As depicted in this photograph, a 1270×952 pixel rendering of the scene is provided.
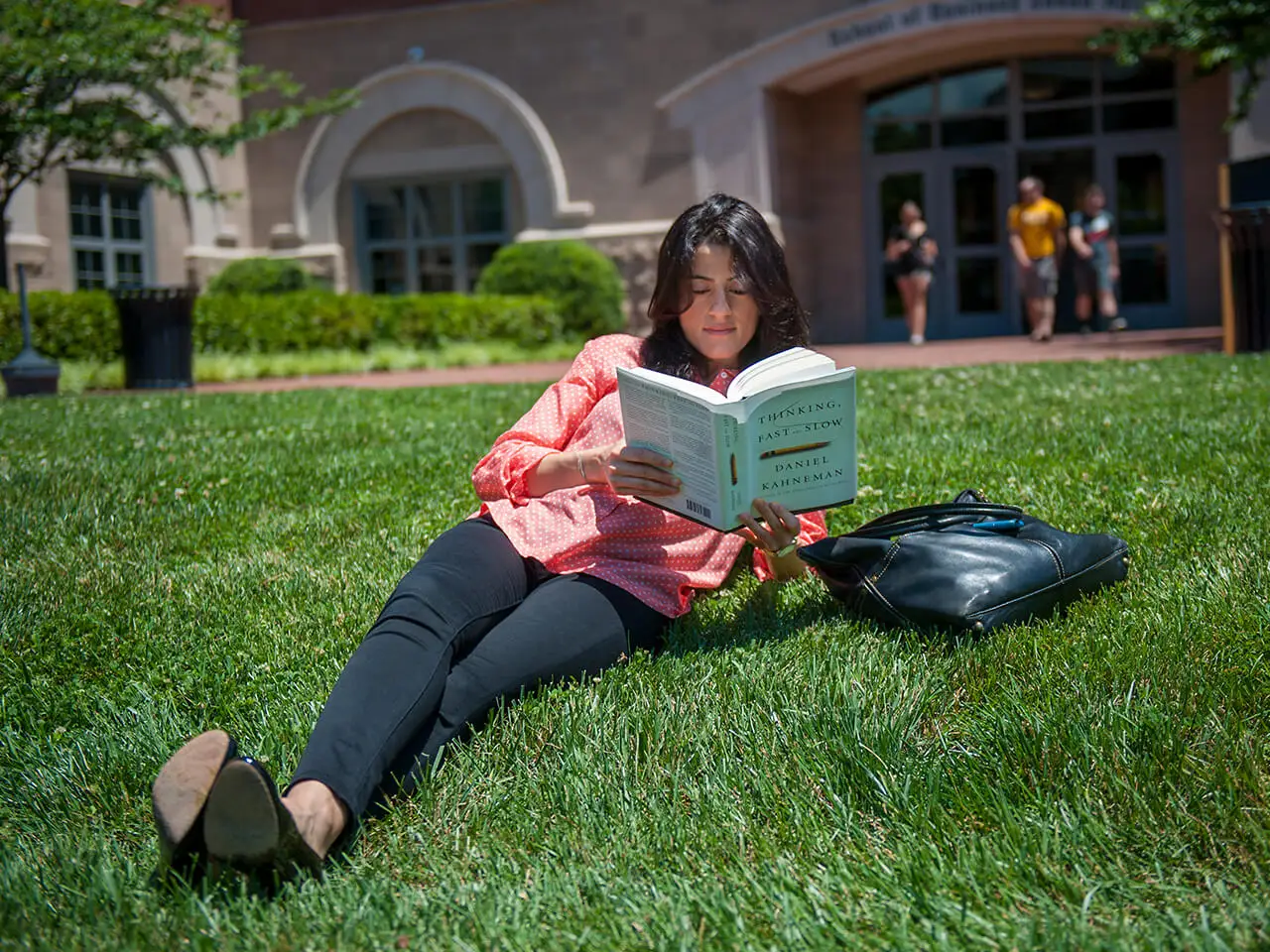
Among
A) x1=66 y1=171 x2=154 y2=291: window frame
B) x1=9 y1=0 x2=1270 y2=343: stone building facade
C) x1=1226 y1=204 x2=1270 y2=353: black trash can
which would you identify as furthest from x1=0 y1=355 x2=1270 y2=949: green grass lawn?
x1=66 y1=171 x2=154 y2=291: window frame

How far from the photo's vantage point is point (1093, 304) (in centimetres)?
1927

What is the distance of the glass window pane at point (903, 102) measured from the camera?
19.6 metres

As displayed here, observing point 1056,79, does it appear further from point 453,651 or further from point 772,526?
point 453,651

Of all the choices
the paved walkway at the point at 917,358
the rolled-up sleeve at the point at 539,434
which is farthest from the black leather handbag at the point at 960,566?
the paved walkway at the point at 917,358

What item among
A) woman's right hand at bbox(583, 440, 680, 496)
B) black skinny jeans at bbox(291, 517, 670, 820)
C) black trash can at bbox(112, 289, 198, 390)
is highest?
black trash can at bbox(112, 289, 198, 390)

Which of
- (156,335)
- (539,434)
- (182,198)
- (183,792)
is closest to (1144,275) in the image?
(156,335)

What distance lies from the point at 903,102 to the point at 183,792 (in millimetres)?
19416

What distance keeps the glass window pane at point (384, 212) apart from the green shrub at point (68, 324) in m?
7.02

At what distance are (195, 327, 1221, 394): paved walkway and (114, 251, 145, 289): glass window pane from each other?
20.6ft

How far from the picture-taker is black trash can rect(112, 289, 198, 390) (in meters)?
12.3

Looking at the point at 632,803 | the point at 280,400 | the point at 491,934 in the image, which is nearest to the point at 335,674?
the point at 632,803

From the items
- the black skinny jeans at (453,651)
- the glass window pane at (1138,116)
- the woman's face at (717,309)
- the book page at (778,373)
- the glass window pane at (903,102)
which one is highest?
the glass window pane at (903,102)

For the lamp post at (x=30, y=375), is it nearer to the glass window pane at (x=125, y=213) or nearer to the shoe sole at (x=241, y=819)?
the glass window pane at (x=125, y=213)

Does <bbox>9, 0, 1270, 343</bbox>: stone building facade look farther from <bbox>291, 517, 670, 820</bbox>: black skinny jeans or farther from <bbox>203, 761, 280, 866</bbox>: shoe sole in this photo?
<bbox>203, 761, 280, 866</bbox>: shoe sole
